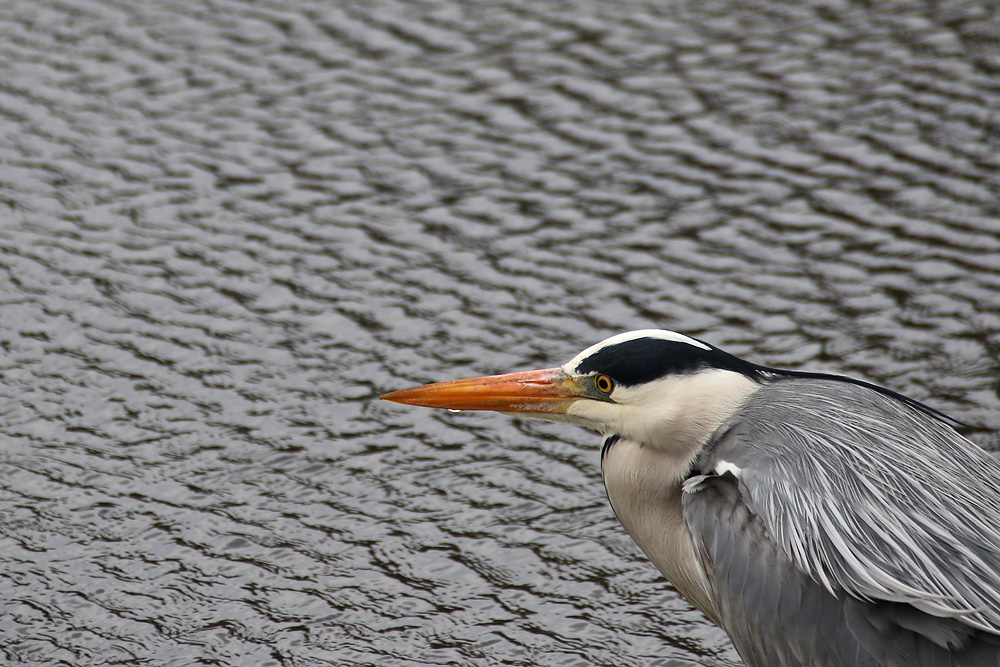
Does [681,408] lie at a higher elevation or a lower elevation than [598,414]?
higher

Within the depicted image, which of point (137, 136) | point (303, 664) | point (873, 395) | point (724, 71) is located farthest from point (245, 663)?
point (724, 71)

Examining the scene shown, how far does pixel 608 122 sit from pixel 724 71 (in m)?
1.25

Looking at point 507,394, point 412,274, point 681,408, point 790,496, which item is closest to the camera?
point 790,496

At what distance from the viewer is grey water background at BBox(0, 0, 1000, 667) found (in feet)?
17.9

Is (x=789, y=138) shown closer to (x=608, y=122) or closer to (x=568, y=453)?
(x=608, y=122)

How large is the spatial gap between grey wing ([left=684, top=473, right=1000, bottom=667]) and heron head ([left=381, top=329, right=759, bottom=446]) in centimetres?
28

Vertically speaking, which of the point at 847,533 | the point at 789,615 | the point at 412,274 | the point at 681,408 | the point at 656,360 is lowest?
the point at 412,274

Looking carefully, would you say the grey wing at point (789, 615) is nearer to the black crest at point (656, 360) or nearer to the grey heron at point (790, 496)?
the grey heron at point (790, 496)

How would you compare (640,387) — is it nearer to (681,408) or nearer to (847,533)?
(681,408)

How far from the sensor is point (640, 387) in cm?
444

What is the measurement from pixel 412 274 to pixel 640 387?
361 centimetres

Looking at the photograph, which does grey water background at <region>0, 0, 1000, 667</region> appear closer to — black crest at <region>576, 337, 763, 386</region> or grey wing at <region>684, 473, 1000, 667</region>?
grey wing at <region>684, 473, 1000, 667</region>

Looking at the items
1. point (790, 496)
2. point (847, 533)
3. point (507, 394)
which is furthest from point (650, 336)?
point (847, 533)

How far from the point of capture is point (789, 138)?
29.9ft
